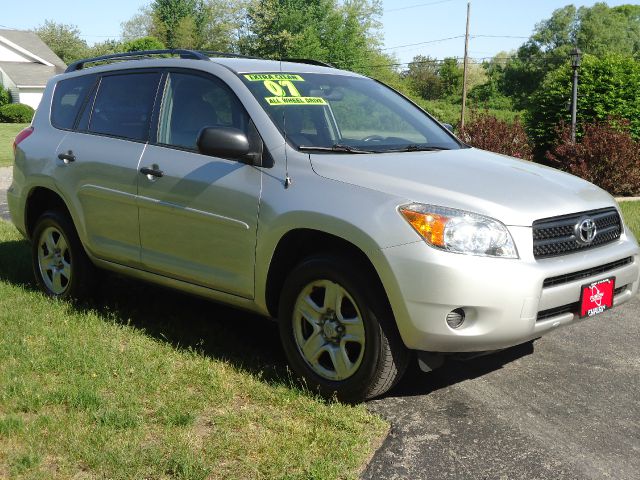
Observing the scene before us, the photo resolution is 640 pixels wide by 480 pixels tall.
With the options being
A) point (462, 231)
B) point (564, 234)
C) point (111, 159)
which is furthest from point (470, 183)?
point (111, 159)

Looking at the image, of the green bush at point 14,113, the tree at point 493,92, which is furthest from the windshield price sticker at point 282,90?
the tree at point 493,92

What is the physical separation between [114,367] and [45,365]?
420 millimetres

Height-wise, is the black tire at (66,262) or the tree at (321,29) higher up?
the tree at (321,29)

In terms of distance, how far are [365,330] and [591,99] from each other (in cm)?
1711

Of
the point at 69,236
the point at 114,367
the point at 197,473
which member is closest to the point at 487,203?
the point at 197,473

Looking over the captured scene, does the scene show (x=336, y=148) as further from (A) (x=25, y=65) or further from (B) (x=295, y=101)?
(A) (x=25, y=65)

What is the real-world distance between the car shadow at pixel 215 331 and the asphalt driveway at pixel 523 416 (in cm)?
2

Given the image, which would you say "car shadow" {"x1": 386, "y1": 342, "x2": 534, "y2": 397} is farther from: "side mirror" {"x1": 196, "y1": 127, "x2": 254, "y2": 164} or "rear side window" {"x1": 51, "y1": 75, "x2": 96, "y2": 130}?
"rear side window" {"x1": 51, "y1": 75, "x2": 96, "y2": 130}

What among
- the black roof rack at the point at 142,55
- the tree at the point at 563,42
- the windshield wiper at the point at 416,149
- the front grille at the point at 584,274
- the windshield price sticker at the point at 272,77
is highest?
the tree at the point at 563,42

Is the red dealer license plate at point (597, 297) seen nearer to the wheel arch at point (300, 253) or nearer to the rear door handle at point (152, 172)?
the wheel arch at point (300, 253)

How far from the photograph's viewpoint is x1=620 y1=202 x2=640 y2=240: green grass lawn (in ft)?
30.5

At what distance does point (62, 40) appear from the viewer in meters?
108

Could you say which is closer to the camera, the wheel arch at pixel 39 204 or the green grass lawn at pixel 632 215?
the wheel arch at pixel 39 204

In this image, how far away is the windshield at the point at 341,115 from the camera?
4.64 metres
